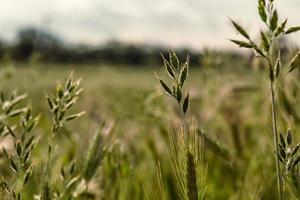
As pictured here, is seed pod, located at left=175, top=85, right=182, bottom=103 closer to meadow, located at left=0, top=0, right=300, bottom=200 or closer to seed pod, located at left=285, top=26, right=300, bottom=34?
meadow, located at left=0, top=0, right=300, bottom=200

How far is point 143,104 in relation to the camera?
6.32 feet

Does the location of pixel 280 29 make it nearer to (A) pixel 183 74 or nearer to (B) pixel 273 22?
(B) pixel 273 22

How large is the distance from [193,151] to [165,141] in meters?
1.62

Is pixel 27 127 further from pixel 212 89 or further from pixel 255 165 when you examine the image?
pixel 212 89

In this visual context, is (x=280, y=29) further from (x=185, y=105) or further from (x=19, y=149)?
(x=19, y=149)

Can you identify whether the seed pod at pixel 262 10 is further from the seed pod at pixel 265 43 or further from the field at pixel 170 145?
the field at pixel 170 145

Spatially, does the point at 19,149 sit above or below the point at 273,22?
below

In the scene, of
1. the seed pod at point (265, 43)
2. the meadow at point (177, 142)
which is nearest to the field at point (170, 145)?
the meadow at point (177, 142)

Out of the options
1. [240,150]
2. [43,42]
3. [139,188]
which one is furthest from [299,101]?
[43,42]

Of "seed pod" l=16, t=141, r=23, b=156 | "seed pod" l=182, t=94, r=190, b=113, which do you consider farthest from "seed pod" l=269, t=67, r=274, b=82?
"seed pod" l=16, t=141, r=23, b=156

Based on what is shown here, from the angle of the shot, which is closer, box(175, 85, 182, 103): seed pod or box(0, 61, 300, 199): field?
A: box(175, 85, 182, 103): seed pod

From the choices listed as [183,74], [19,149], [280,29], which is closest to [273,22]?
[280,29]

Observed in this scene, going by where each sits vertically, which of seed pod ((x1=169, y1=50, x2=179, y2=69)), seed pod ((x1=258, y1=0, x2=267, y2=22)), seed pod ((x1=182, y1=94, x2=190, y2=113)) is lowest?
seed pod ((x1=182, y1=94, x2=190, y2=113))

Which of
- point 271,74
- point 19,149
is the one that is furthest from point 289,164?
point 19,149
